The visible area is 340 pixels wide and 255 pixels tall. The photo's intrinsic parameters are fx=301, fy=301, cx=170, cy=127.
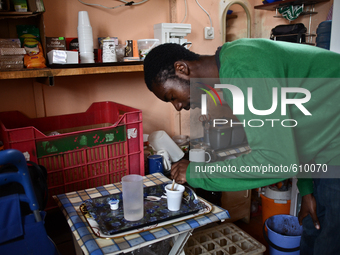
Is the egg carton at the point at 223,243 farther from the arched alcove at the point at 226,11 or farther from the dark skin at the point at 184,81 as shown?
the arched alcove at the point at 226,11

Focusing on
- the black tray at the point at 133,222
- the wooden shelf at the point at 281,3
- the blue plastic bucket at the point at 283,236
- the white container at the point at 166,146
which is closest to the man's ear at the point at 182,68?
the black tray at the point at 133,222

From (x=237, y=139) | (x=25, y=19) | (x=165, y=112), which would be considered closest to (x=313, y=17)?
(x=237, y=139)

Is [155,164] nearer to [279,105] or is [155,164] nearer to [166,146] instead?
[166,146]

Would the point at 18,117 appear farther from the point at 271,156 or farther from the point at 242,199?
the point at 242,199

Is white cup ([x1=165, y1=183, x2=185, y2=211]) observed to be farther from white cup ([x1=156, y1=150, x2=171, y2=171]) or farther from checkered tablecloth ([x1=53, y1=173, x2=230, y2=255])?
white cup ([x1=156, y1=150, x2=171, y2=171])

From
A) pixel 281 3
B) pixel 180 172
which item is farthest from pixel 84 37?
pixel 281 3

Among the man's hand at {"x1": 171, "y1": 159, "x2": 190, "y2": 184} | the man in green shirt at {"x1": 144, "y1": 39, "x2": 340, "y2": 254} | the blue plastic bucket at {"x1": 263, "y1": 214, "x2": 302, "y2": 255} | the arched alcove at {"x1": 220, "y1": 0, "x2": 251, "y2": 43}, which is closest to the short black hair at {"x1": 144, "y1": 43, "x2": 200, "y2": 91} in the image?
the man in green shirt at {"x1": 144, "y1": 39, "x2": 340, "y2": 254}

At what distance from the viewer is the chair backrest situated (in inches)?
40.1

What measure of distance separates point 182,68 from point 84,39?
822mm

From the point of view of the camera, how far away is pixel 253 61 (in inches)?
33.9

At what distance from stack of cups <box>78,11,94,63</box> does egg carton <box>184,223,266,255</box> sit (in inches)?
48.5

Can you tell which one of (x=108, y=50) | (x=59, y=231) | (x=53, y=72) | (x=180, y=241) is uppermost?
(x=108, y=50)

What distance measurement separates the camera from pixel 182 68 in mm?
1145

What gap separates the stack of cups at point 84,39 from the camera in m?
1.70
